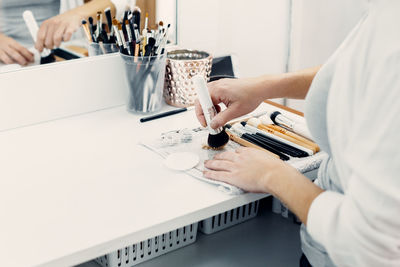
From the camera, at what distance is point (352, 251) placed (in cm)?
55

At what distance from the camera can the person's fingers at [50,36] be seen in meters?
1.00

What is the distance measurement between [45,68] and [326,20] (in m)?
1.02

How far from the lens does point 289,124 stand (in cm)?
95

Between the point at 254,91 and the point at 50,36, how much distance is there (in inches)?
17.3

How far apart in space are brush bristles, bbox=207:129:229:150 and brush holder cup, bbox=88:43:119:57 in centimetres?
34

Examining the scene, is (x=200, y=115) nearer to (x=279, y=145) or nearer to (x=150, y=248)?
(x=279, y=145)

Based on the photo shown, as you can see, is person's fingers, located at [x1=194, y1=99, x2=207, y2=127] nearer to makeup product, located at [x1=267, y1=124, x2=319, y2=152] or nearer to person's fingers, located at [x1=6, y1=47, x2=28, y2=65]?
makeup product, located at [x1=267, y1=124, x2=319, y2=152]

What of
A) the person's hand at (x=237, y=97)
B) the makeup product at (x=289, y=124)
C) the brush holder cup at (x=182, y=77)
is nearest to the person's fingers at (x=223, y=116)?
the person's hand at (x=237, y=97)

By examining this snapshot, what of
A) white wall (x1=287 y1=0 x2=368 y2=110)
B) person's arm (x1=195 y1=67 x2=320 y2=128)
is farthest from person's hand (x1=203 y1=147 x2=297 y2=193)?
white wall (x1=287 y1=0 x2=368 y2=110)

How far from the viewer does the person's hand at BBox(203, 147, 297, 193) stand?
706mm

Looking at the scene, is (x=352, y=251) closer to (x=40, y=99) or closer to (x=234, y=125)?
(x=234, y=125)

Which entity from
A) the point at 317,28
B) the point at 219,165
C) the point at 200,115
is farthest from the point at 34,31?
the point at 317,28

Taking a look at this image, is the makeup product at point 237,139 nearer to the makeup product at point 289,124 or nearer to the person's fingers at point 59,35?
the makeup product at point 289,124

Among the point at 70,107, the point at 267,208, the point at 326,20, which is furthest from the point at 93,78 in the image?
the point at 326,20
